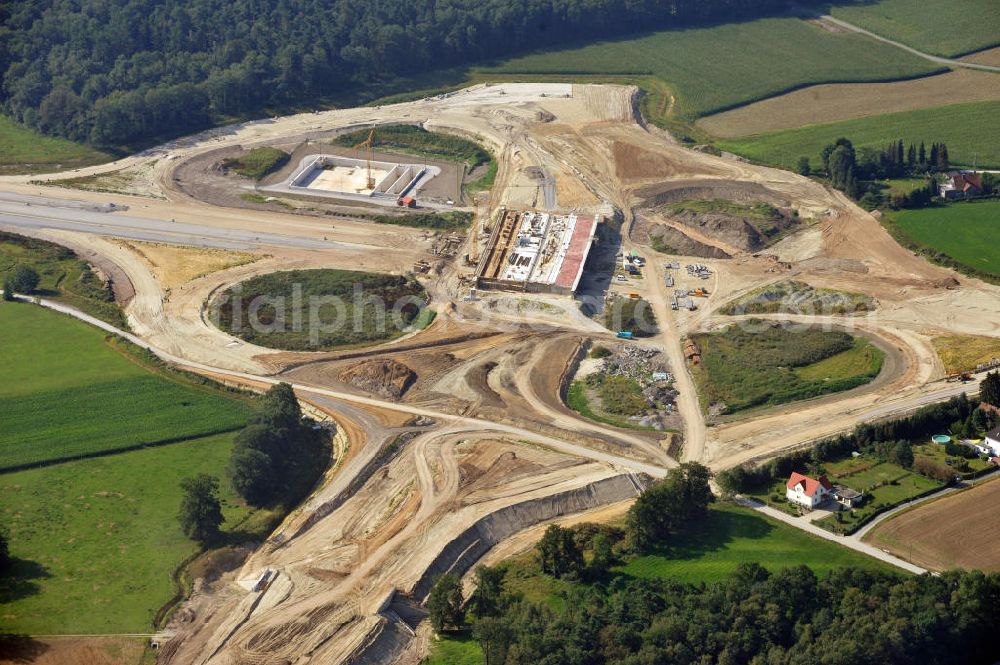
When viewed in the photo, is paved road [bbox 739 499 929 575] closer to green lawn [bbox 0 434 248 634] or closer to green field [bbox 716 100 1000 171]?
green lawn [bbox 0 434 248 634]

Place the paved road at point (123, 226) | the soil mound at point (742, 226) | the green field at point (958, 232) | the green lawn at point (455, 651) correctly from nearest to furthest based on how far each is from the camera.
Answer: the green lawn at point (455, 651)
the green field at point (958, 232)
the soil mound at point (742, 226)
the paved road at point (123, 226)

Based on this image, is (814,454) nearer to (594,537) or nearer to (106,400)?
(594,537)

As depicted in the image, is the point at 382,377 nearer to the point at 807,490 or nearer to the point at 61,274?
the point at 807,490

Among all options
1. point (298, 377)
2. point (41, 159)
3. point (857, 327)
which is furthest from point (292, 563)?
point (41, 159)

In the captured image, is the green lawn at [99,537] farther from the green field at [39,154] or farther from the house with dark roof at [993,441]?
the green field at [39,154]

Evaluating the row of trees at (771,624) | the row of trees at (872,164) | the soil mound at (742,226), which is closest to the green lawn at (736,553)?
the row of trees at (771,624)
